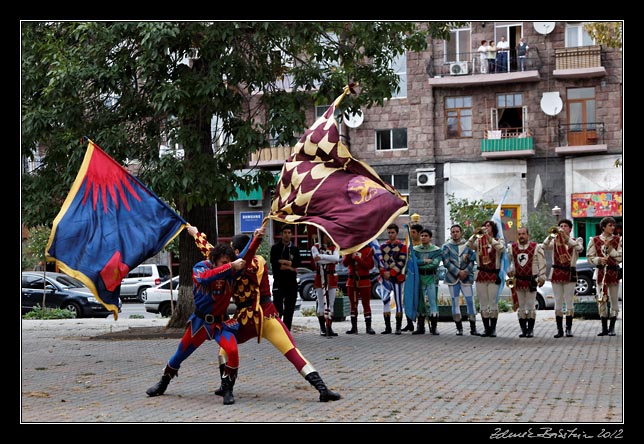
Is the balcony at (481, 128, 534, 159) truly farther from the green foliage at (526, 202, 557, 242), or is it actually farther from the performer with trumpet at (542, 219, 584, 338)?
the performer with trumpet at (542, 219, 584, 338)

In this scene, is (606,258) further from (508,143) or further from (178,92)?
(508,143)

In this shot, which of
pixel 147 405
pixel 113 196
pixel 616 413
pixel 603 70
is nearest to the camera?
pixel 616 413

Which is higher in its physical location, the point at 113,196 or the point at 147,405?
the point at 113,196

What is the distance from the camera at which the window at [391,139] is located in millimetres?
41938

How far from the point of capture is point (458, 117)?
4144 cm

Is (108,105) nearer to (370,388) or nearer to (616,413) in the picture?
(370,388)

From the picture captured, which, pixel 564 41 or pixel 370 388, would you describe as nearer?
pixel 370 388

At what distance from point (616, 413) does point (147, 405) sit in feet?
14.2

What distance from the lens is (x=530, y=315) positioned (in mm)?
16938

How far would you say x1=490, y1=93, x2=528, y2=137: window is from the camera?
40.4 m

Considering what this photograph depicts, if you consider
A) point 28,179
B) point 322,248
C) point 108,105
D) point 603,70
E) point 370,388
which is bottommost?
point 370,388

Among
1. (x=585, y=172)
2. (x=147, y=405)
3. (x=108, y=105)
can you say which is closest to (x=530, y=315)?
(x=108, y=105)

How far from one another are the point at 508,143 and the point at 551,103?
2.24m

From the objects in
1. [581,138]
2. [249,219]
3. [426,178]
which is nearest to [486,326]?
[581,138]
